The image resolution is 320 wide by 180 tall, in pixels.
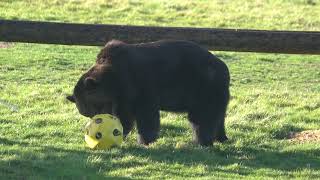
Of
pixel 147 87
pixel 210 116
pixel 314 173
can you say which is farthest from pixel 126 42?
pixel 314 173

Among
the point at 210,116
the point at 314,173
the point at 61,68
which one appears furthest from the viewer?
the point at 61,68

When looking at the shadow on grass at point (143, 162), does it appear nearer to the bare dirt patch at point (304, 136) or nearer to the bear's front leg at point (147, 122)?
the bear's front leg at point (147, 122)

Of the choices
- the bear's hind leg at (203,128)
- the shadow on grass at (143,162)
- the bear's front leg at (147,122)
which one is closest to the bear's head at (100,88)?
the bear's front leg at (147,122)

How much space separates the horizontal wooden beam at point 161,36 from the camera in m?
10.1

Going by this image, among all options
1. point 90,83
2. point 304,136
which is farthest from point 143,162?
point 304,136

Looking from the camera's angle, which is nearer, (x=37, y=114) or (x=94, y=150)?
(x=94, y=150)

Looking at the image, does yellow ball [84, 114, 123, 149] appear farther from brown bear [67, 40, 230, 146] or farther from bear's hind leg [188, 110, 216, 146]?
bear's hind leg [188, 110, 216, 146]

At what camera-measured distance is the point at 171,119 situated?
36.9 feet

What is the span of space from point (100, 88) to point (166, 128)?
5.55 feet

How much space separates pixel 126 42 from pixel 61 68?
7728 millimetres

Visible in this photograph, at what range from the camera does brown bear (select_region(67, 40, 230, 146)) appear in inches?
368

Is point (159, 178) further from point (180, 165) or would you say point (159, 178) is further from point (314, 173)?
point (314, 173)

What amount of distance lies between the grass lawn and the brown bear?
38 centimetres

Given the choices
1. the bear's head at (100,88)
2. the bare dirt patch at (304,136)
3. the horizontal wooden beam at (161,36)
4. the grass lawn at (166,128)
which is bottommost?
the bare dirt patch at (304,136)
